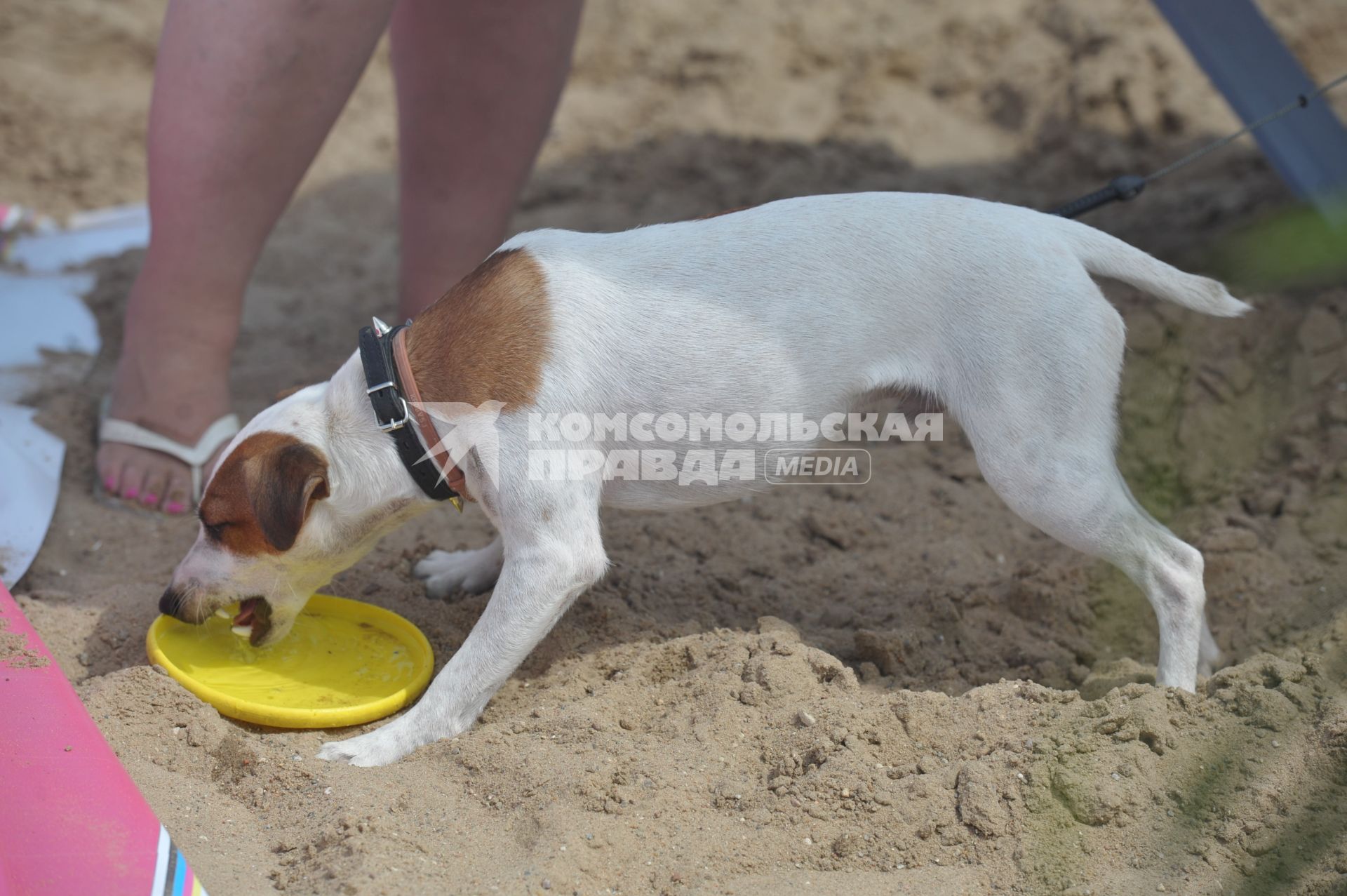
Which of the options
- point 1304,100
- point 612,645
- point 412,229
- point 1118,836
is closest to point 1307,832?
point 1118,836

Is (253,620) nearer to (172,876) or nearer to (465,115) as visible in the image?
(172,876)

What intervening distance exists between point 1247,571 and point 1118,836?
1360 millimetres

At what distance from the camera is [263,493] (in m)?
2.59

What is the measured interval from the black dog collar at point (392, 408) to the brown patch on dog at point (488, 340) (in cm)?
5

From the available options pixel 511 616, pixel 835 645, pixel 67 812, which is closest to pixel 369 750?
pixel 511 616

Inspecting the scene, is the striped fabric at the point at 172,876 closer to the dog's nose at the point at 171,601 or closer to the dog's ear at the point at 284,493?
the dog's ear at the point at 284,493

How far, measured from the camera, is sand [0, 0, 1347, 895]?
226cm

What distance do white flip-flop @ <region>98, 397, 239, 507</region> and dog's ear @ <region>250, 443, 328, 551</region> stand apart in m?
1.13

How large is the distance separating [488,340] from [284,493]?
0.55m

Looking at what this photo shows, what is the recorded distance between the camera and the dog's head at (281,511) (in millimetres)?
2594

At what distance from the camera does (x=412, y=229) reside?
4.24 meters

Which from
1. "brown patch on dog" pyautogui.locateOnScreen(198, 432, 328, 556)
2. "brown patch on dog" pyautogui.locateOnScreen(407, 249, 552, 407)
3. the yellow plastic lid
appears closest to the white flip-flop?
the yellow plastic lid
